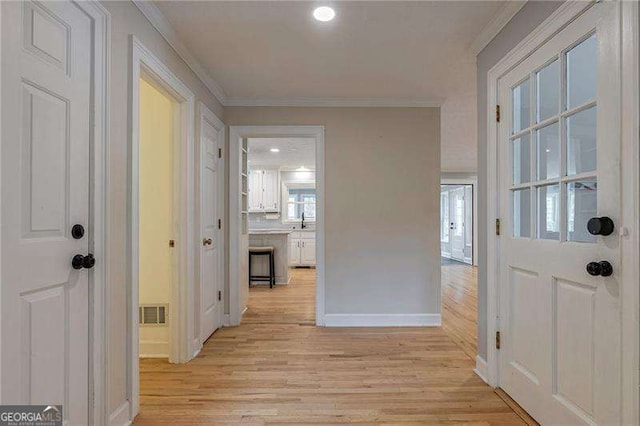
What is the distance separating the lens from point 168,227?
101 inches

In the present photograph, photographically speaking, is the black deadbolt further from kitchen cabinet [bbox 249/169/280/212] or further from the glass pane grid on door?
kitchen cabinet [bbox 249/169/280/212]

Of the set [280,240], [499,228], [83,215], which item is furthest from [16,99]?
[280,240]

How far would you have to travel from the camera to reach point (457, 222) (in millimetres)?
9391

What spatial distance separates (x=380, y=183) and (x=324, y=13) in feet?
5.96

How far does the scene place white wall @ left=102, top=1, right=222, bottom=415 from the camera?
1.61 m

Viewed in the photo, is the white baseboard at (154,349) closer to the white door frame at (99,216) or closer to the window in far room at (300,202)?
the white door frame at (99,216)

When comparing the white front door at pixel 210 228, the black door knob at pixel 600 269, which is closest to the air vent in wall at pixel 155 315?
the white front door at pixel 210 228

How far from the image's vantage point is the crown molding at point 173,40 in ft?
6.17

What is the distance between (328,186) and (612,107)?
238 cm

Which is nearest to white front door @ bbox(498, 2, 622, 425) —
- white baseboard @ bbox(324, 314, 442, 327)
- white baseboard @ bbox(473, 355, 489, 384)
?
white baseboard @ bbox(473, 355, 489, 384)

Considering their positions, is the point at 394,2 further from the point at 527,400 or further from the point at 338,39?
the point at 527,400

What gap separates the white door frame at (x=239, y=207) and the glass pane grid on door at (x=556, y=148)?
5.99ft

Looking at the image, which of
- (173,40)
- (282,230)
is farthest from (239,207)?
(282,230)

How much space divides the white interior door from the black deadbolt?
28.8 ft
